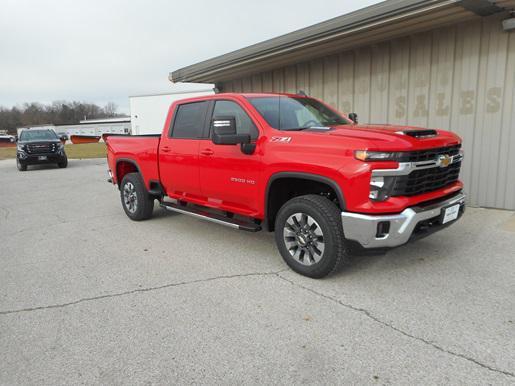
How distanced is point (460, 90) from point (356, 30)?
2062 millimetres

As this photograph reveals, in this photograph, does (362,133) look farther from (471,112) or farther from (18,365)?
(471,112)

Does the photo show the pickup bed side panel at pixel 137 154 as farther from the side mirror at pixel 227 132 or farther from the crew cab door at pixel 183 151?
the side mirror at pixel 227 132

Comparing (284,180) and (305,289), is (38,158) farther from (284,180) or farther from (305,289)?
(305,289)

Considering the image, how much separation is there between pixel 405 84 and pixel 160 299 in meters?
6.04

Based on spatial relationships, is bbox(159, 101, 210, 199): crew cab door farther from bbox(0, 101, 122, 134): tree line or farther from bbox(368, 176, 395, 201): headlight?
bbox(0, 101, 122, 134): tree line

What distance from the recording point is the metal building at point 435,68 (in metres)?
6.09

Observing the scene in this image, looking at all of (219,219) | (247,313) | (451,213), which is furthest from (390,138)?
(219,219)

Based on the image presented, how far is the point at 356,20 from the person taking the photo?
6309mm

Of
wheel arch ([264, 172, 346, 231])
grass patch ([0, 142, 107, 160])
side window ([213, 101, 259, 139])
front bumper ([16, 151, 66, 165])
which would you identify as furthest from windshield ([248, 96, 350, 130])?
grass patch ([0, 142, 107, 160])

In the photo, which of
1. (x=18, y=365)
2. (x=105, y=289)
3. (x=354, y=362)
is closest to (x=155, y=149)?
(x=105, y=289)

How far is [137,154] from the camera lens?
630 centimetres

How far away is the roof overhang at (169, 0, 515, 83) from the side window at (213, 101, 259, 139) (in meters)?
2.94

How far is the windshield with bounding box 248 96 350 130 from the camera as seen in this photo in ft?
14.7

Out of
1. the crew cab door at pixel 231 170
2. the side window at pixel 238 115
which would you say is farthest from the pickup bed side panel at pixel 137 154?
the side window at pixel 238 115
